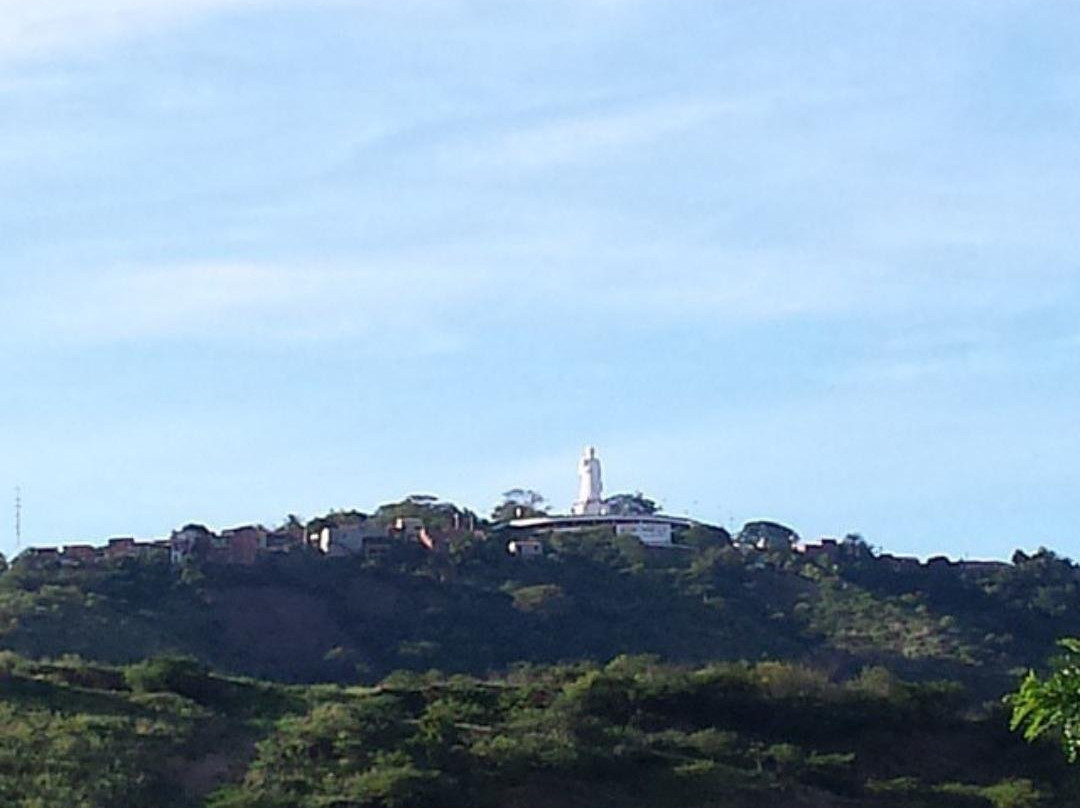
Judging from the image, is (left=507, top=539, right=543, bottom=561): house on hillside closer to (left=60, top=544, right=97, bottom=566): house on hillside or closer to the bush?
(left=60, top=544, right=97, bottom=566): house on hillside

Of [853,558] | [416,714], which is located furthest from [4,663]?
[853,558]

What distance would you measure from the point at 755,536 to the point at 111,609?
31.3m

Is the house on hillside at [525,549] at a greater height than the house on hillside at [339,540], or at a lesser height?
lesser

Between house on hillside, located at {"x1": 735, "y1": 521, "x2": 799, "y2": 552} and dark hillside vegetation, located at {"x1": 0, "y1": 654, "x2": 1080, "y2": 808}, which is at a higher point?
house on hillside, located at {"x1": 735, "y1": 521, "x2": 799, "y2": 552}

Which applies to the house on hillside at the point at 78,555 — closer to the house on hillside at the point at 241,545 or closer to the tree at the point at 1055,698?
the house on hillside at the point at 241,545


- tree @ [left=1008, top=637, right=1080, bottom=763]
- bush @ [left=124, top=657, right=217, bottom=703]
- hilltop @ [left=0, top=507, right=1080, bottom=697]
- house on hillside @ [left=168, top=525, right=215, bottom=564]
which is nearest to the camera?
tree @ [left=1008, top=637, right=1080, bottom=763]

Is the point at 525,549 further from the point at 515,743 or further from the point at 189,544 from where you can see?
the point at 515,743

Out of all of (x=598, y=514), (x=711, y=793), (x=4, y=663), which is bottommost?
(x=711, y=793)

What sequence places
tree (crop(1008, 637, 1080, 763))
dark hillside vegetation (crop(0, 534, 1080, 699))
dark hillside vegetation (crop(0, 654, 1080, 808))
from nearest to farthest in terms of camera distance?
tree (crop(1008, 637, 1080, 763)) < dark hillside vegetation (crop(0, 654, 1080, 808)) < dark hillside vegetation (crop(0, 534, 1080, 699))

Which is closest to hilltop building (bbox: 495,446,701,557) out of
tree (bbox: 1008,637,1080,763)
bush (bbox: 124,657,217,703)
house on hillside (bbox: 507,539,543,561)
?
house on hillside (bbox: 507,539,543,561)

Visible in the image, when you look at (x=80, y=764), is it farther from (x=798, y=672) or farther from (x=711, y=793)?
(x=798, y=672)

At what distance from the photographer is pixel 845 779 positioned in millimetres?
32906

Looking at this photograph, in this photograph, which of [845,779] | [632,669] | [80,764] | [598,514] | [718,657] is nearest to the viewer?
[80,764]

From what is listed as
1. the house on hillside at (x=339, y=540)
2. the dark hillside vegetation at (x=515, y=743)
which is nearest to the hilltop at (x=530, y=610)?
the house on hillside at (x=339, y=540)
